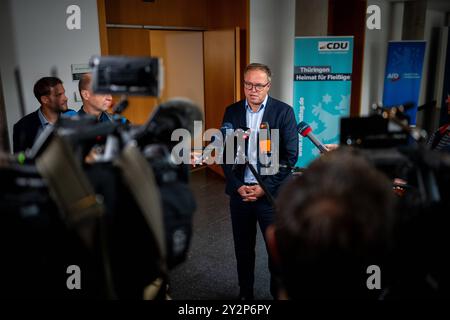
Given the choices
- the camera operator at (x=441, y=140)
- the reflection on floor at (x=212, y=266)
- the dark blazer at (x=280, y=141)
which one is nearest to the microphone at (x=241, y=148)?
the dark blazer at (x=280, y=141)

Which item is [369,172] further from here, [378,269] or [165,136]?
[165,136]

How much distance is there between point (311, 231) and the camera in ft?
2.27

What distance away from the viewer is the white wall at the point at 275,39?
4811mm

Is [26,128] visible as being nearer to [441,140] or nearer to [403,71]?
[441,140]

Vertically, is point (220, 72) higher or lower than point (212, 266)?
higher

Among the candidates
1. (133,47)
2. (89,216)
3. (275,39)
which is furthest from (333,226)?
(275,39)

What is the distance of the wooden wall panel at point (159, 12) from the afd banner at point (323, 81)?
1387mm

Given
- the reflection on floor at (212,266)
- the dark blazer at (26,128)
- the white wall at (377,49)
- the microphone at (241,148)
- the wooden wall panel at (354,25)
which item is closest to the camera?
the microphone at (241,148)

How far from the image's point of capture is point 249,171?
2314 mm

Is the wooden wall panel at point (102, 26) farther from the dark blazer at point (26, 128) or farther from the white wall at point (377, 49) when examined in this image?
the white wall at point (377, 49)

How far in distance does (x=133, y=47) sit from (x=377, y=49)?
4604 millimetres

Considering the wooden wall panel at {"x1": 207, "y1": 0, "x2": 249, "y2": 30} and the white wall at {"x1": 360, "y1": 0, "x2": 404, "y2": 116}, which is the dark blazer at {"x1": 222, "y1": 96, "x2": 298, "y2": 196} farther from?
the white wall at {"x1": 360, "y1": 0, "x2": 404, "y2": 116}

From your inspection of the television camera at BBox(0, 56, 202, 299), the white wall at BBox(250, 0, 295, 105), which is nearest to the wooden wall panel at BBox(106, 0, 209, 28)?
the white wall at BBox(250, 0, 295, 105)
